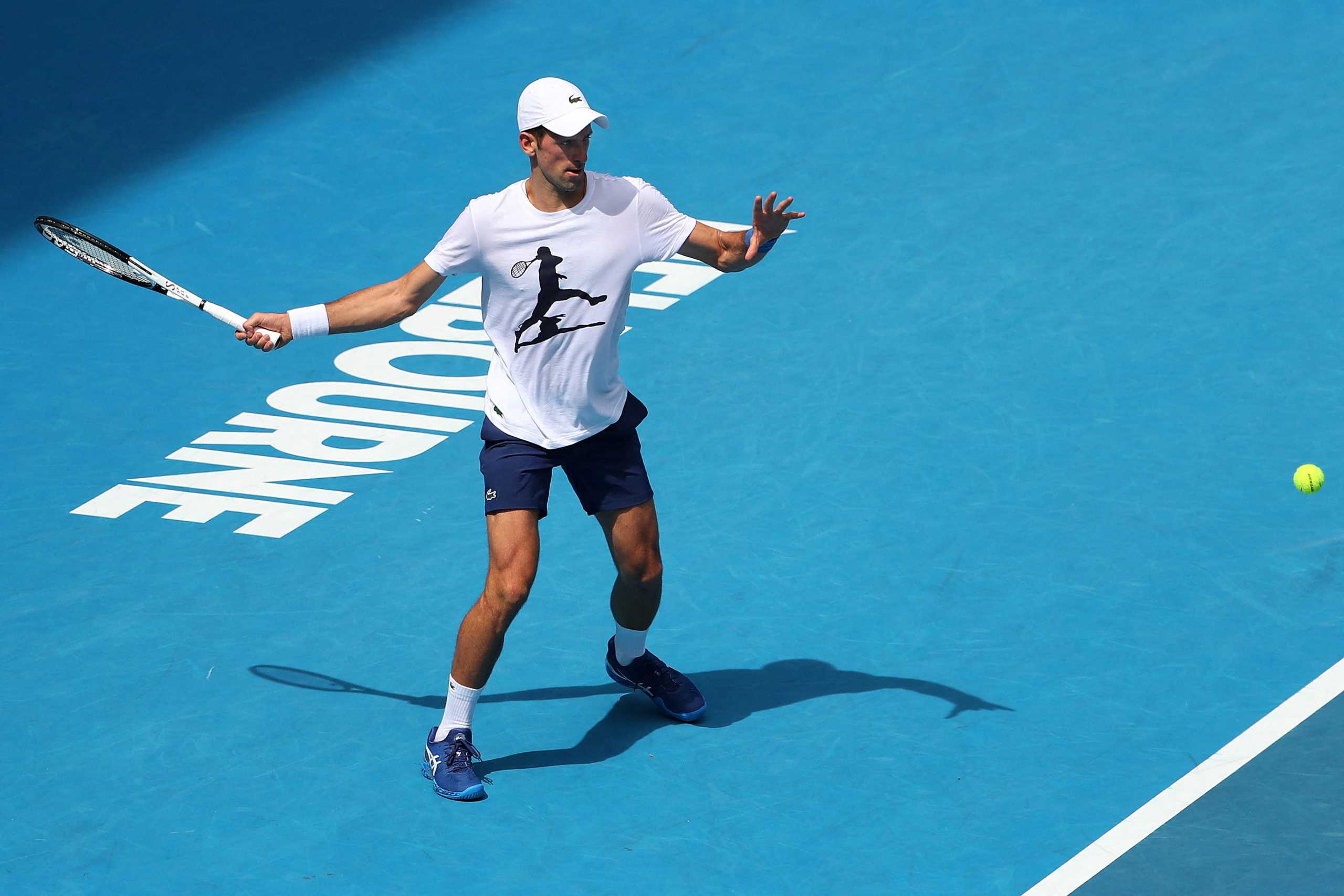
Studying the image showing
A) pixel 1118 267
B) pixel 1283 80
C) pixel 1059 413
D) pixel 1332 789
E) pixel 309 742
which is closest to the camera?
pixel 1332 789

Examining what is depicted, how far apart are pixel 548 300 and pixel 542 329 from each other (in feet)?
0.37

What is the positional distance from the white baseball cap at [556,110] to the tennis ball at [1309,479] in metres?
3.63

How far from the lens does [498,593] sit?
679cm

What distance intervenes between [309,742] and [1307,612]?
13.0ft

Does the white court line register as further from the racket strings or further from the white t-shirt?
the racket strings

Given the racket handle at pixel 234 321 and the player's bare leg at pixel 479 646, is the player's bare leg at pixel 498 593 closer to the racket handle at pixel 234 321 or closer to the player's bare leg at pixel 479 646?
the player's bare leg at pixel 479 646

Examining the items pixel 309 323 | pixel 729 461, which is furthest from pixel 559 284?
pixel 729 461

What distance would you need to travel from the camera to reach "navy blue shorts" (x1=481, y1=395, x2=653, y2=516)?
689 cm

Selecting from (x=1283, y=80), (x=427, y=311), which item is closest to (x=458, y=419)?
(x=427, y=311)

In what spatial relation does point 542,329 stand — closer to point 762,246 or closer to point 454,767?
point 762,246

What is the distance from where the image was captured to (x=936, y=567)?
815cm

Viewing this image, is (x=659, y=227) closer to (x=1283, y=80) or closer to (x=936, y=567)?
(x=936, y=567)

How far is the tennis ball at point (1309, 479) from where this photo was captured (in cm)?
830

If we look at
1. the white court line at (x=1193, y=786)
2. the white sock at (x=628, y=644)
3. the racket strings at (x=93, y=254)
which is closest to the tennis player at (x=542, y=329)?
the white sock at (x=628, y=644)
